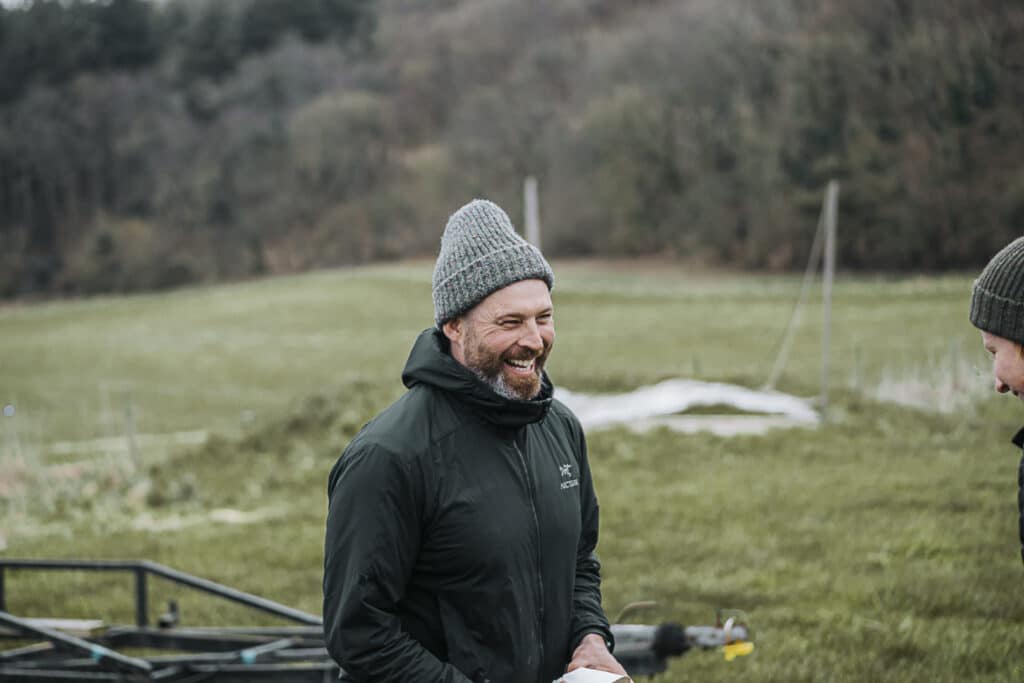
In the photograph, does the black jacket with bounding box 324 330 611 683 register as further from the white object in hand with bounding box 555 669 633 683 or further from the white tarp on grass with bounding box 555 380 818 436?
the white tarp on grass with bounding box 555 380 818 436

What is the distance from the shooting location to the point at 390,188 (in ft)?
249

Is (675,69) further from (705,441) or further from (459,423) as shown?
(459,423)

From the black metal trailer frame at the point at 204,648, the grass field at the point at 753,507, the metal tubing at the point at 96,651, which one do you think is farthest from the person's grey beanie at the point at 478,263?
the metal tubing at the point at 96,651

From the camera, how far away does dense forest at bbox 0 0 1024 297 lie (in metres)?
35.9

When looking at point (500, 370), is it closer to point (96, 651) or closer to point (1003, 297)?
point (1003, 297)

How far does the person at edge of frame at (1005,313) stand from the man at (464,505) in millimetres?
1230

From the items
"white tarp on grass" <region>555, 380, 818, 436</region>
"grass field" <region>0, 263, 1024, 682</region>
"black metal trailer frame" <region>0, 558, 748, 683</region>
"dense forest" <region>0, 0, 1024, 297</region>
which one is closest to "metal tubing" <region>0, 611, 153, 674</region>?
"black metal trailer frame" <region>0, 558, 748, 683</region>

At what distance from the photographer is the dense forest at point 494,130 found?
3591 centimetres

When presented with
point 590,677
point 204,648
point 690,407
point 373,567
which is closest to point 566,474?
point 590,677

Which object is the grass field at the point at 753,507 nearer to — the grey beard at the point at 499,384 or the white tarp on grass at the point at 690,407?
the white tarp on grass at the point at 690,407

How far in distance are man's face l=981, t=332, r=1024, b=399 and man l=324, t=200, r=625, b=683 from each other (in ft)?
4.16

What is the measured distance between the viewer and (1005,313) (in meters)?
2.83

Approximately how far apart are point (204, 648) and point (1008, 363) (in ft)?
16.2

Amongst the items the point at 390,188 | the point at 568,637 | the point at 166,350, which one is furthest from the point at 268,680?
the point at 390,188
